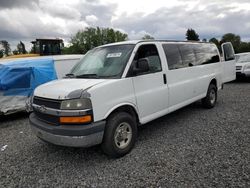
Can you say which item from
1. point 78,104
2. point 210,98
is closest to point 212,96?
point 210,98

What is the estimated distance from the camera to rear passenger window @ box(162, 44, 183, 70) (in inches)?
195

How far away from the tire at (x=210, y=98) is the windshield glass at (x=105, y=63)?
11.6 feet

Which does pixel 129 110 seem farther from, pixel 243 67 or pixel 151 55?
pixel 243 67

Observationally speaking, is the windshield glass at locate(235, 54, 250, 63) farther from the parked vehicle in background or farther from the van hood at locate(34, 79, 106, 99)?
the van hood at locate(34, 79, 106, 99)

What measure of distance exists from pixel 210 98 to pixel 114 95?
13.9 feet

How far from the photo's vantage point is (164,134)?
4.94 meters

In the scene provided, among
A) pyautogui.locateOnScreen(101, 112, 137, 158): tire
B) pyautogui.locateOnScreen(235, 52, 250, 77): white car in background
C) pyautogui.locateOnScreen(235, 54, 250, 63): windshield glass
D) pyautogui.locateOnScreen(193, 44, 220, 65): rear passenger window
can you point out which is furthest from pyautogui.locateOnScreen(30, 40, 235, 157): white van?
pyautogui.locateOnScreen(235, 54, 250, 63): windshield glass

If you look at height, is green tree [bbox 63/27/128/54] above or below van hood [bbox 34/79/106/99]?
above

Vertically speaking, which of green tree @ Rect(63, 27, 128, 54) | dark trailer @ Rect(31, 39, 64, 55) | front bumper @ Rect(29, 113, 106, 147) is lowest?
front bumper @ Rect(29, 113, 106, 147)

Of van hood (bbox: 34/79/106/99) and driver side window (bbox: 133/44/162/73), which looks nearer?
van hood (bbox: 34/79/106/99)

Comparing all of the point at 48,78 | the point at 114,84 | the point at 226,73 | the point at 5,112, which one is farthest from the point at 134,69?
the point at 226,73

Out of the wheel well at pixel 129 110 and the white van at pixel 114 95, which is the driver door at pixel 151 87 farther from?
the wheel well at pixel 129 110

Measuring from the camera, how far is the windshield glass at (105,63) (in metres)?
4.03

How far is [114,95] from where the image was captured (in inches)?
145
